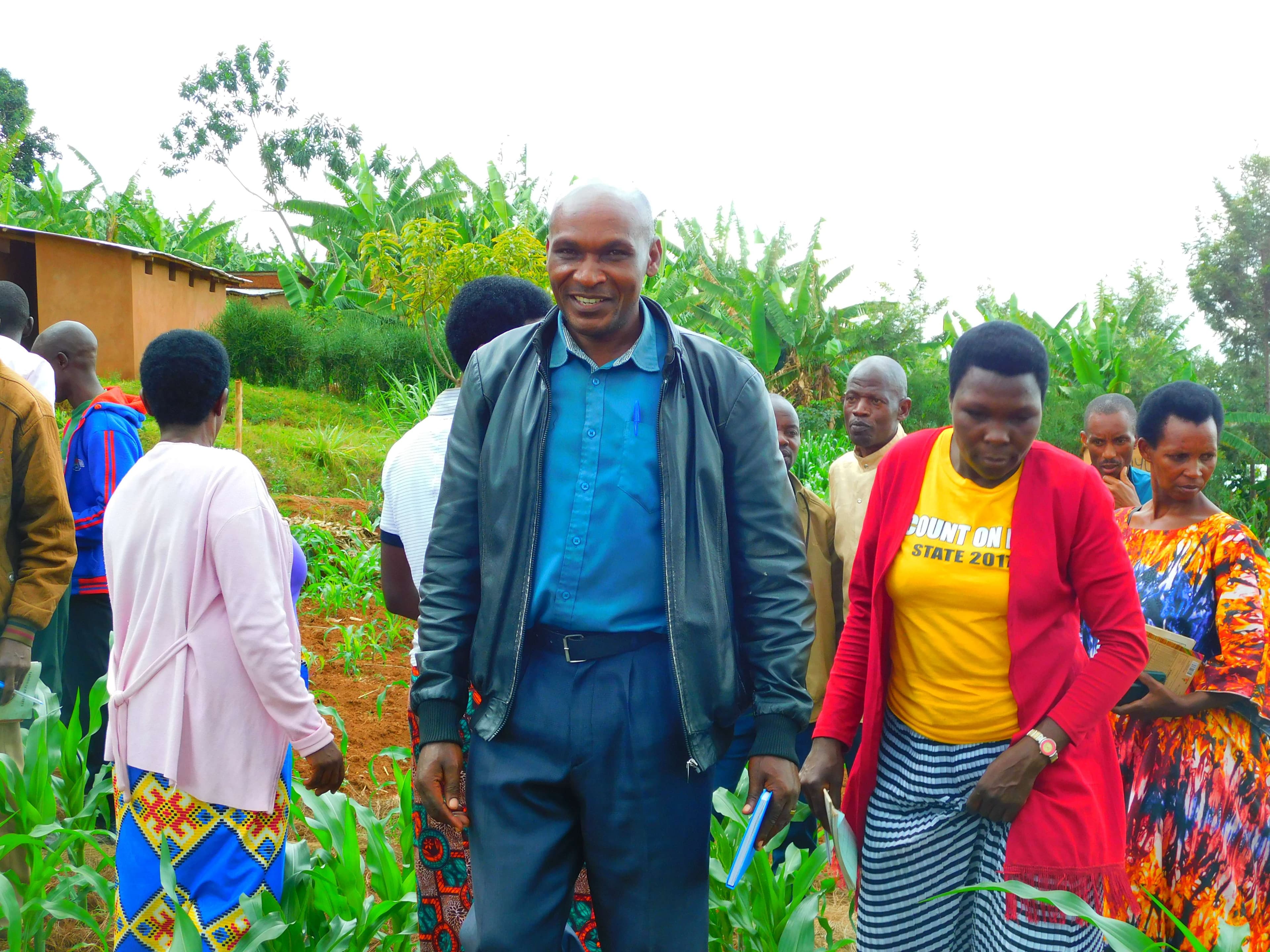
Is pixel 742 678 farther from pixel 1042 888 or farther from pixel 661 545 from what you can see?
pixel 1042 888

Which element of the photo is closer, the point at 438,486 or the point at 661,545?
the point at 661,545

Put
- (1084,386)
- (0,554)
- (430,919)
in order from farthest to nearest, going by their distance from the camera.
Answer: (1084,386)
(0,554)
(430,919)

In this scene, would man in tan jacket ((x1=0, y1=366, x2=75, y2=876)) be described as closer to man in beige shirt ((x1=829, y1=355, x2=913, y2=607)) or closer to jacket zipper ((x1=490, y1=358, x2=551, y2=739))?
jacket zipper ((x1=490, y1=358, x2=551, y2=739))

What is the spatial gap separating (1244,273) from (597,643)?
22.7 meters

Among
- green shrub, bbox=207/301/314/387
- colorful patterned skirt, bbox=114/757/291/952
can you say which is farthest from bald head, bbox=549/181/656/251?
green shrub, bbox=207/301/314/387

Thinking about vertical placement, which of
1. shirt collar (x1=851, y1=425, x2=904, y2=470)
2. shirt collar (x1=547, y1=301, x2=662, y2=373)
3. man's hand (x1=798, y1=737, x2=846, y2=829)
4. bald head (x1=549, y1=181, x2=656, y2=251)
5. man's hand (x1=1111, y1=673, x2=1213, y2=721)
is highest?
bald head (x1=549, y1=181, x2=656, y2=251)

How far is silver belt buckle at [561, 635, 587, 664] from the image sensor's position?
6.94 ft

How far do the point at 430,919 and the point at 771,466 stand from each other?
1.55 m

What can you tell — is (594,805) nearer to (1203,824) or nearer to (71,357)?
(1203,824)

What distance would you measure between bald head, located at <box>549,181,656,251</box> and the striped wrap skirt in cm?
136

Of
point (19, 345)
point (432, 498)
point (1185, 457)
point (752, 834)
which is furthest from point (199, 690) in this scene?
point (19, 345)

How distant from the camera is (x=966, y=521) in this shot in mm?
2527

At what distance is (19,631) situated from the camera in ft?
11.0

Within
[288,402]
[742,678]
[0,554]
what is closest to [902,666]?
[742,678]
